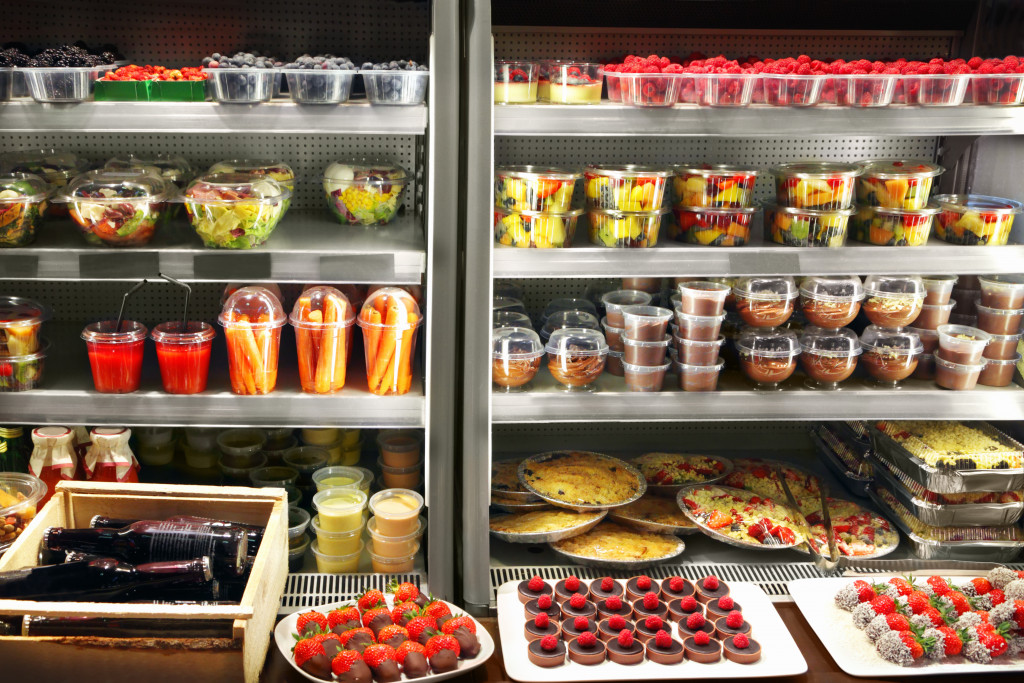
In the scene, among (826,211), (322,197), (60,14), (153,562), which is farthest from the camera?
(322,197)

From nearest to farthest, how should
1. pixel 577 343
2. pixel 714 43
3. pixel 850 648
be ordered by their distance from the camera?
pixel 850 648
pixel 577 343
pixel 714 43

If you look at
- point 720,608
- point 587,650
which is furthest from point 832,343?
point 587,650

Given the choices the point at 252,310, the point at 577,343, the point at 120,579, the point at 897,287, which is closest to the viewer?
the point at 120,579

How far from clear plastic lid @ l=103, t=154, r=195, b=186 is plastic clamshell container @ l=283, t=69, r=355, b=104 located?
24.1 inches

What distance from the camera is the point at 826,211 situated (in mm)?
2693

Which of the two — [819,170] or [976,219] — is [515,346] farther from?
[976,219]

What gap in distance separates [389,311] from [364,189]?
0.42 m

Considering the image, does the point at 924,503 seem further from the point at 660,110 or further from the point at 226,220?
the point at 226,220

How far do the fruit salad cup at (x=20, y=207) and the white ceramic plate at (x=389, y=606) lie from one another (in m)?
1.32

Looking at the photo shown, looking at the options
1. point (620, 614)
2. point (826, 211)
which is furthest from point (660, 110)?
point (620, 614)

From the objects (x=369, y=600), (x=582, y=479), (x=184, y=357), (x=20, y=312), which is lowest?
(x=369, y=600)

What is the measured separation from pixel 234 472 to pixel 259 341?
25.6 inches

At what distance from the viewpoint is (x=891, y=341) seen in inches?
112

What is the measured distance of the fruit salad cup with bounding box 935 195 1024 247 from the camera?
2.75 meters
